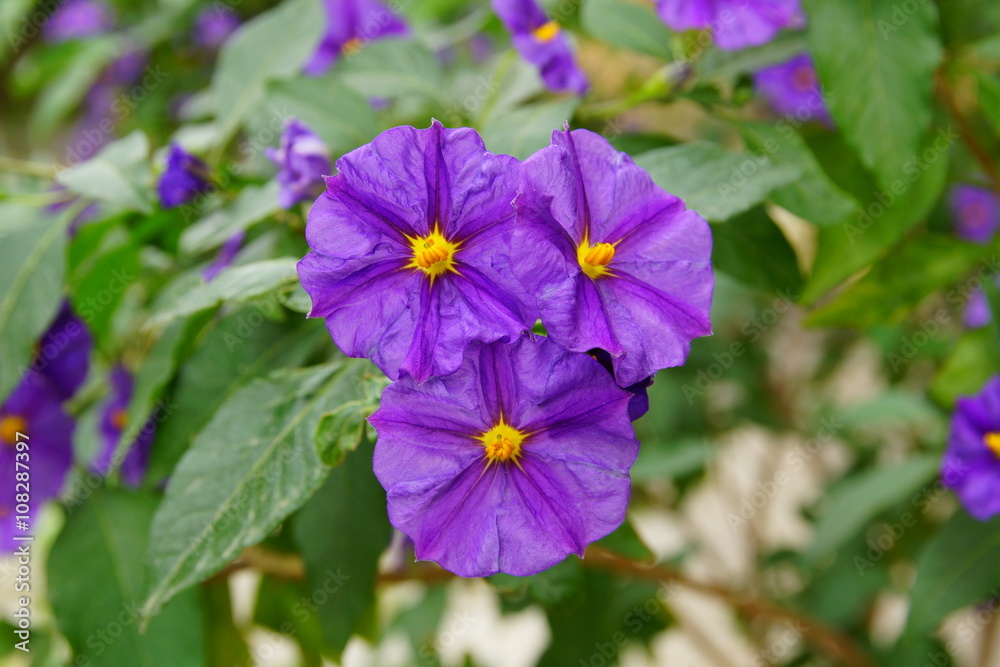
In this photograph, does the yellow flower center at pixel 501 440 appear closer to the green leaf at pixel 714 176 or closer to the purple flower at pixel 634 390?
the purple flower at pixel 634 390

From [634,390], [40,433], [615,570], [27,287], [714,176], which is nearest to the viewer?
[634,390]

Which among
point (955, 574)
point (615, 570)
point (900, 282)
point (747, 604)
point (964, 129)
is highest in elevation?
point (964, 129)

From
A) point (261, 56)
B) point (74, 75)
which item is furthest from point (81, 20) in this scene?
point (261, 56)

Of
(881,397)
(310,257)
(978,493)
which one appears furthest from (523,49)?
(881,397)

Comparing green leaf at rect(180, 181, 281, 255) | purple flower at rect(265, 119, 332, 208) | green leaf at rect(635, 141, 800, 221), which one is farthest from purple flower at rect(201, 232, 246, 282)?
green leaf at rect(635, 141, 800, 221)

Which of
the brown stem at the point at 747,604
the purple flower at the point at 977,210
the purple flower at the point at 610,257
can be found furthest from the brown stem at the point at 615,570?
the purple flower at the point at 977,210

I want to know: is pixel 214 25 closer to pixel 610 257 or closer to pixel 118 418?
pixel 118 418

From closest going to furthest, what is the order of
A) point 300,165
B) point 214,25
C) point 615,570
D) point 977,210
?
point 300,165 → point 615,570 → point 977,210 → point 214,25
